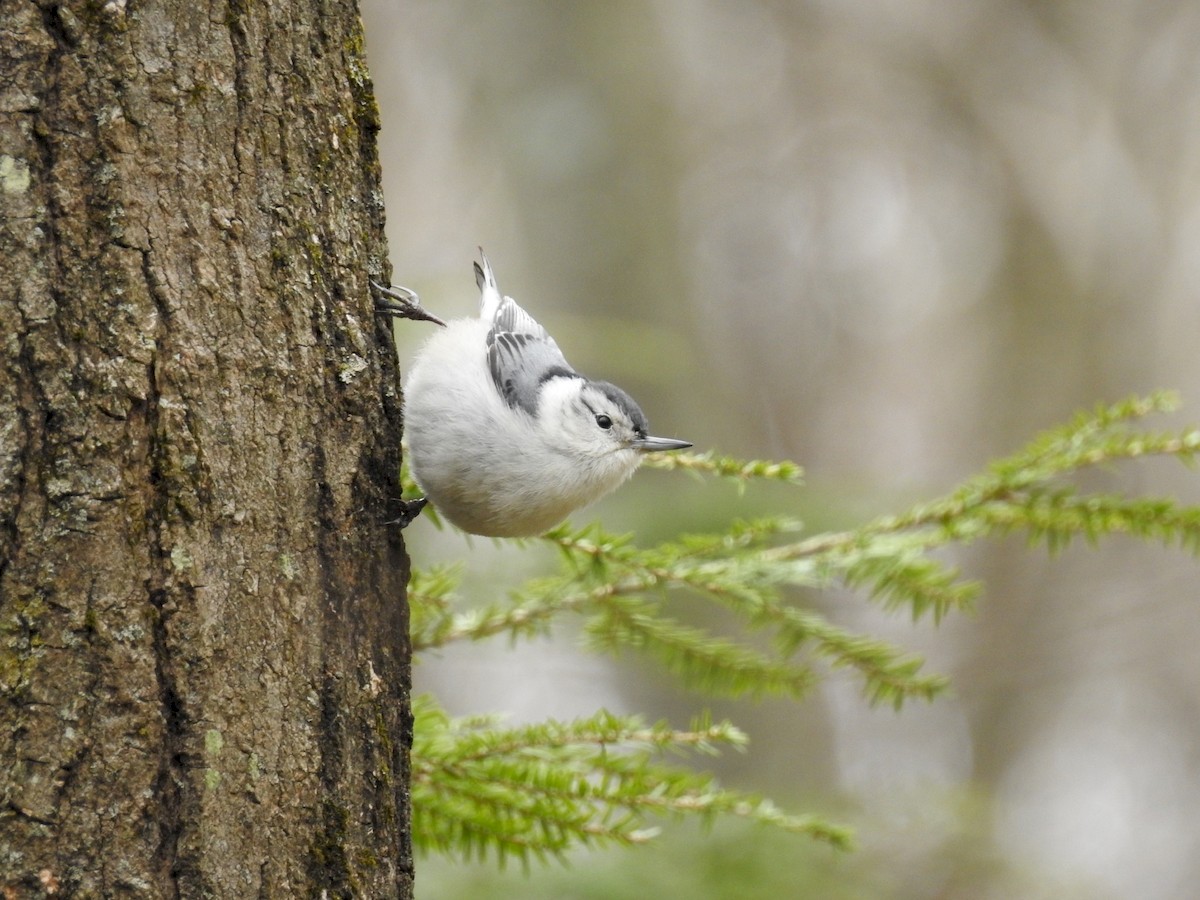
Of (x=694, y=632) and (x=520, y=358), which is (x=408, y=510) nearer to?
(x=694, y=632)

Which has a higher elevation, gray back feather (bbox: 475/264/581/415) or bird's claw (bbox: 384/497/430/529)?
gray back feather (bbox: 475/264/581/415)

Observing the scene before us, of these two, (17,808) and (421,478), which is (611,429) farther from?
(17,808)

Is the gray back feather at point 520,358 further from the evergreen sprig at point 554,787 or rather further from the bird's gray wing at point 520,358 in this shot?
the evergreen sprig at point 554,787

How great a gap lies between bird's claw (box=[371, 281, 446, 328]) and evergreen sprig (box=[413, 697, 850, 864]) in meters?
0.82

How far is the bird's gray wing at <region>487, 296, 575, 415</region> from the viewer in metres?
2.85

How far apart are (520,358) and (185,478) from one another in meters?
1.47

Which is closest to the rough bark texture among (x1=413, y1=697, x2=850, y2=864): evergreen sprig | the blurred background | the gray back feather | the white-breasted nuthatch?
(x1=413, y1=697, x2=850, y2=864): evergreen sprig

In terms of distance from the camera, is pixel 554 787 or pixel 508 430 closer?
pixel 554 787

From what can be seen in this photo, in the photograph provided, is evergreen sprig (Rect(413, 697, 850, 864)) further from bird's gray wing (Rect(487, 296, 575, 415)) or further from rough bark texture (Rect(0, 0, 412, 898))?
bird's gray wing (Rect(487, 296, 575, 415))

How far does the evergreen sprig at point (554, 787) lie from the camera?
2107 millimetres

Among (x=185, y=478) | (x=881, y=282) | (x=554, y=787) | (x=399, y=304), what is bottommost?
(x=554, y=787)

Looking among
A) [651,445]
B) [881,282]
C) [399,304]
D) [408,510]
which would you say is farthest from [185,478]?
[881,282]

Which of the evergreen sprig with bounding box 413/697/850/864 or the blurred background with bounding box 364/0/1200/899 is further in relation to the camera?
the blurred background with bounding box 364/0/1200/899

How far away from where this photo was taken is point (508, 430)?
270cm
